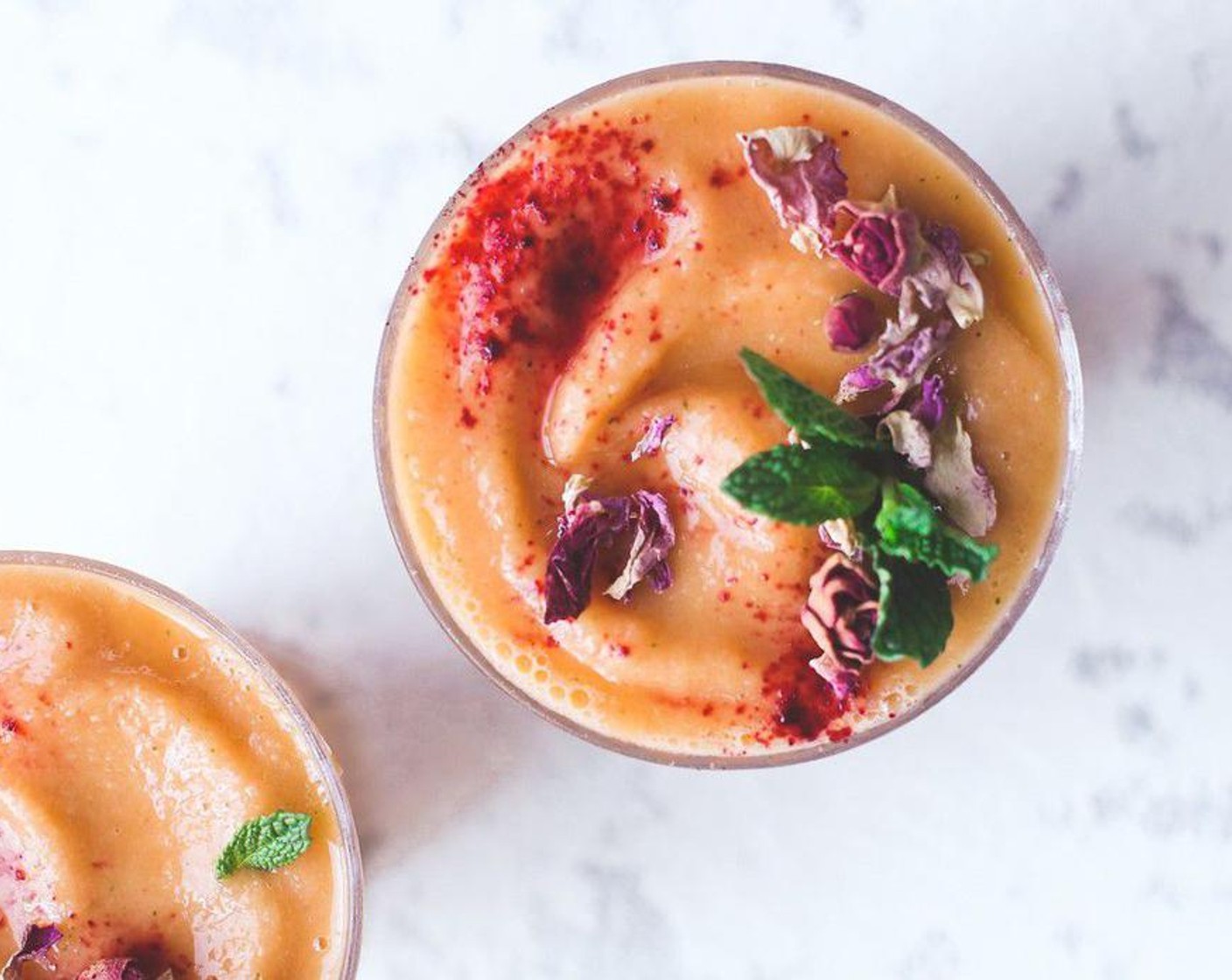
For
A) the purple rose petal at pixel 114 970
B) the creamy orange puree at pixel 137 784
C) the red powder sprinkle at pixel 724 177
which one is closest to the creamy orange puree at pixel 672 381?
the red powder sprinkle at pixel 724 177

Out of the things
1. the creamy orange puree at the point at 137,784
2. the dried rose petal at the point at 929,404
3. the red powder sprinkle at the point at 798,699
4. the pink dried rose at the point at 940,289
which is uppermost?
the pink dried rose at the point at 940,289

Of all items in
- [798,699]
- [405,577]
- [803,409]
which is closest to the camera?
[803,409]

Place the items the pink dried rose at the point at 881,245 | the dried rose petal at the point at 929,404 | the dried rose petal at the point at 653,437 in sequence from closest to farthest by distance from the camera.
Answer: the pink dried rose at the point at 881,245, the dried rose petal at the point at 929,404, the dried rose petal at the point at 653,437

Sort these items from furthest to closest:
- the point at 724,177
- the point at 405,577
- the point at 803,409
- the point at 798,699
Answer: the point at 405,577 → the point at 798,699 → the point at 724,177 → the point at 803,409

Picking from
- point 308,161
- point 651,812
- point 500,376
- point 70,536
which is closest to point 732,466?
point 500,376

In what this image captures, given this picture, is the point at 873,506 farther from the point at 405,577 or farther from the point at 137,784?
the point at 137,784

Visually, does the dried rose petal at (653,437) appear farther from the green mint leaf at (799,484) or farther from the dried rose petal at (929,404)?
the dried rose petal at (929,404)

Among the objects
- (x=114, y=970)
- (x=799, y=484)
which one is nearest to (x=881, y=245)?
(x=799, y=484)

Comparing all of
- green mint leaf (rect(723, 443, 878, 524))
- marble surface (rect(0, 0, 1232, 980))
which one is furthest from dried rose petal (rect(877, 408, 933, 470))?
marble surface (rect(0, 0, 1232, 980))
